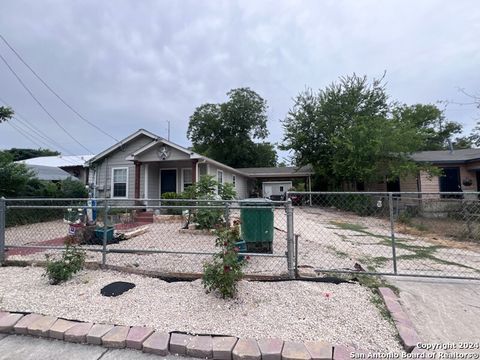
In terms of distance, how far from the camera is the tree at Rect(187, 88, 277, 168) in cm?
3672

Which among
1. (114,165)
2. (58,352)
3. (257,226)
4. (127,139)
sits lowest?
(58,352)

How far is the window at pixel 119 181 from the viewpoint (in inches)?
550

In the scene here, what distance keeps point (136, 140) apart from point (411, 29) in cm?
1274

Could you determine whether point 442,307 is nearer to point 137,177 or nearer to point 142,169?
point 137,177

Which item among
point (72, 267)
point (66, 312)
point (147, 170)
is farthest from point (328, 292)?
point (147, 170)

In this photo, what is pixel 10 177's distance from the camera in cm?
Answer: 973

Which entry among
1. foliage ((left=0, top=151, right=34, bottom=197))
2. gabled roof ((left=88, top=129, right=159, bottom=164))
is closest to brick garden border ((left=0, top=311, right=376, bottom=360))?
foliage ((left=0, top=151, right=34, bottom=197))

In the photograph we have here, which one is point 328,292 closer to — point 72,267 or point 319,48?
point 72,267

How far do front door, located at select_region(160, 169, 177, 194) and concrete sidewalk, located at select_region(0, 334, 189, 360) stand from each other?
11401 mm

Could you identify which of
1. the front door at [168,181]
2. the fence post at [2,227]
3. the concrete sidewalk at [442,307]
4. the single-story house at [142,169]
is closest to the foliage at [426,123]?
the single-story house at [142,169]

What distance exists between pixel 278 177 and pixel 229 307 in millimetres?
22819

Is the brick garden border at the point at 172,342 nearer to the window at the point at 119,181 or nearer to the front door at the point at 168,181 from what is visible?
the front door at the point at 168,181

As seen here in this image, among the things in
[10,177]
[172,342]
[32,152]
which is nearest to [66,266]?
[172,342]

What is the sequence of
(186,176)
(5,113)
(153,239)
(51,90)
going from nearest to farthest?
(153,239), (5,113), (186,176), (51,90)
